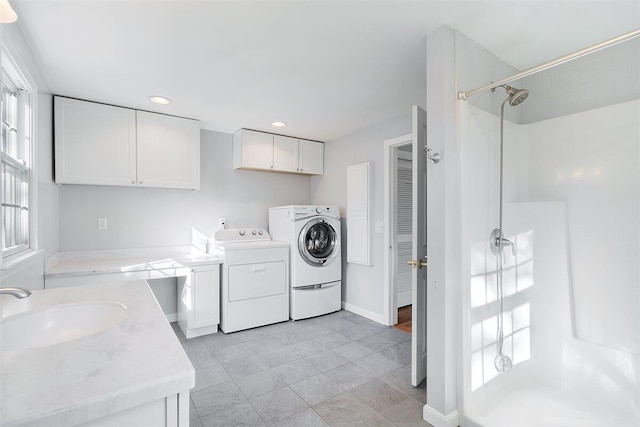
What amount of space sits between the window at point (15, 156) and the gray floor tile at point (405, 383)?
243 centimetres

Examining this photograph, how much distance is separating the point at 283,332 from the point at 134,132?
2.47 meters

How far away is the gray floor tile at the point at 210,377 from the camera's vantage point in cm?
222

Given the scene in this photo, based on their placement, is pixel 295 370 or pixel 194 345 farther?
pixel 194 345

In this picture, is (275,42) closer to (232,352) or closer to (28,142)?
(28,142)

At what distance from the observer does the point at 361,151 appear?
3770mm

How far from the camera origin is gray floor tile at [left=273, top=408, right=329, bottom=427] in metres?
1.80

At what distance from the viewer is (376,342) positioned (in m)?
2.95

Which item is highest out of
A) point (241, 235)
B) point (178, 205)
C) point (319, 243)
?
point (178, 205)

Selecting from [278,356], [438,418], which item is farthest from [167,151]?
[438,418]

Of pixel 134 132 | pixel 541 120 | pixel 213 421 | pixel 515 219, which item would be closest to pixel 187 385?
pixel 213 421

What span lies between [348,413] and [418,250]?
1.11m

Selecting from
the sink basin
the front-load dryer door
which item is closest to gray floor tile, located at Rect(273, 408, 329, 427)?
the sink basin

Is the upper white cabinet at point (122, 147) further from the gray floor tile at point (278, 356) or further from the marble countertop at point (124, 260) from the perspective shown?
the gray floor tile at point (278, 356)

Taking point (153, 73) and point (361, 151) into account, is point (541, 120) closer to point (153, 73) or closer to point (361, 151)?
point (361, 151)
